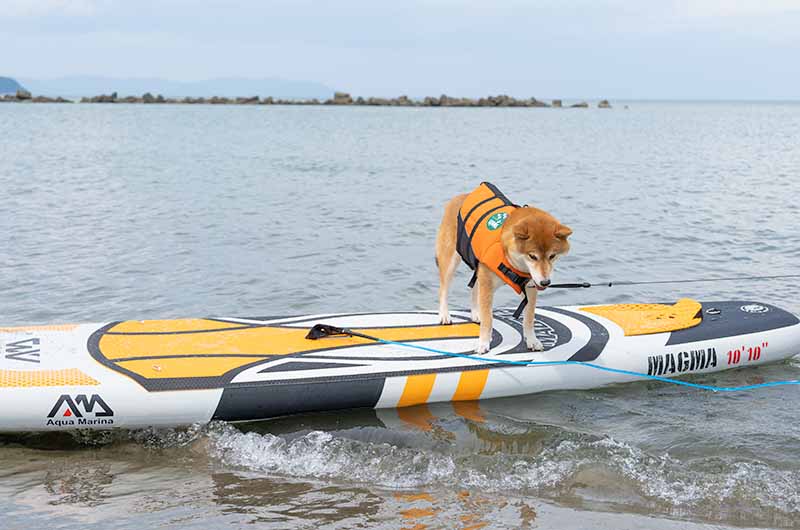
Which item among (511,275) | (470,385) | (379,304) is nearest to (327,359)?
(470,385)

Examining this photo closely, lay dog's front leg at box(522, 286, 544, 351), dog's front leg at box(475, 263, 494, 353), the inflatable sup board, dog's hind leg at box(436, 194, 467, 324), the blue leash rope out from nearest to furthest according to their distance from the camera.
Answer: the inflatable sup board
dog's front leg at box(475, 263, 494, 353)
the blue leash rope
dog's front leg at box(522, 286, 544, 351)
dog's hind leg at box(436, 194, 467, 324)

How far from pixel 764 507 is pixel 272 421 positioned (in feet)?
12.8

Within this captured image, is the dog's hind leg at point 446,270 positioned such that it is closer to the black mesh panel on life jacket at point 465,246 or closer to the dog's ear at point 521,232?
the black mesh panel on life jacket at point 465,246

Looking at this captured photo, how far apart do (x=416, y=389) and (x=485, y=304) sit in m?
0.97

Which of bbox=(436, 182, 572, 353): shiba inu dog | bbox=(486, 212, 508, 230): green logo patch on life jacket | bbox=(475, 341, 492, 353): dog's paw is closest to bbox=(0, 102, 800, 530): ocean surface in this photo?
bbox=(475, 341, 492, 353): dog's paw

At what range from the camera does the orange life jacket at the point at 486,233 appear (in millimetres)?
6785

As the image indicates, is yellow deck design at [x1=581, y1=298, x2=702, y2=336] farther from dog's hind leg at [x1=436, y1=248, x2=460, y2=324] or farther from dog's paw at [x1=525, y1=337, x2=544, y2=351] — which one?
dog's hind leg at [x1=436, y1=248, x2=460, y2=324]

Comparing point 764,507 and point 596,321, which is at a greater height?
point 596,321

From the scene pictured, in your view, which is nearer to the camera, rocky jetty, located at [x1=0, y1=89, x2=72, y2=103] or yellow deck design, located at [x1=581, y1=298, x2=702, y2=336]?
yellow deck design, located at [x1=581, y1=298, x2=702, y2=336]

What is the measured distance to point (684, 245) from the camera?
16109 mm

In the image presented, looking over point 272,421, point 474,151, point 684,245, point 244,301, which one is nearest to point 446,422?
point 272,421

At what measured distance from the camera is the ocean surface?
5750mm

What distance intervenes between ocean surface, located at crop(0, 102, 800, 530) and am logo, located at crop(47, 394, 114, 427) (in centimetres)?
29

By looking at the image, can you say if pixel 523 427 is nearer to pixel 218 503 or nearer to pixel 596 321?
pixel 596 321
